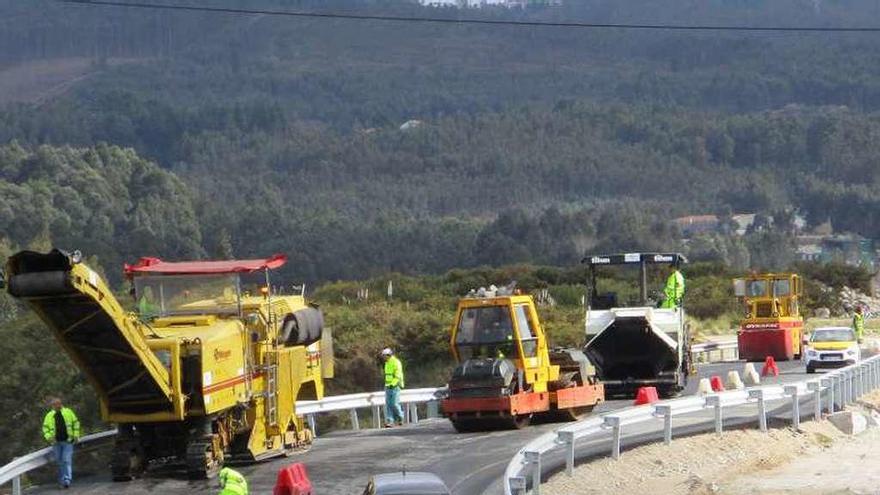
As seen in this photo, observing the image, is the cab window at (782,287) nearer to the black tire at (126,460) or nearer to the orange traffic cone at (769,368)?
the orange traffic cone at (769,368)

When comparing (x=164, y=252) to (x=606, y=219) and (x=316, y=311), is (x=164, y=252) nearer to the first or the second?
(x=606, y=219)

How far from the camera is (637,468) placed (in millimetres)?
30031

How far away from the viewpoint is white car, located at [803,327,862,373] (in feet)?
161

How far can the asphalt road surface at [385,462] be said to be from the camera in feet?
92.7

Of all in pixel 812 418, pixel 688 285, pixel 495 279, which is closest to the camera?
pixel 812 418

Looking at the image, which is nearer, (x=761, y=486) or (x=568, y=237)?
(x=761, y=486)

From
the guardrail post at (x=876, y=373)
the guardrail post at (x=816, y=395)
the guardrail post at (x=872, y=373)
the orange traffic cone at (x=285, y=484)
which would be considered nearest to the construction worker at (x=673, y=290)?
the guardrail post at (x=872, y=373)

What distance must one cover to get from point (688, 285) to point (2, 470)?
6722 cm

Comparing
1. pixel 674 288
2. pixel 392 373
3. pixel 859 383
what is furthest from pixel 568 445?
pixel 859 383

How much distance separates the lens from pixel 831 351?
Answer: 49.2 metres

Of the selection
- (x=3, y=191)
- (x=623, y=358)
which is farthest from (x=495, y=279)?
(x=3, y=191)

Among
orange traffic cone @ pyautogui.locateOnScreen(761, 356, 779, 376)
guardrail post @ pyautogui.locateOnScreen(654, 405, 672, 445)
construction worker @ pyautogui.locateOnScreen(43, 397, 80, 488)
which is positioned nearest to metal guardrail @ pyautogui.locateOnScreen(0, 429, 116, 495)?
construction worker @ pyautogui.locateOnScreen(43, 397, 80, 488)

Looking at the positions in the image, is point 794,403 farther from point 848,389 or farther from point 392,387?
point 392,387

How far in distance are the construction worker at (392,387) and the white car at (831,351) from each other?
46.4ft
